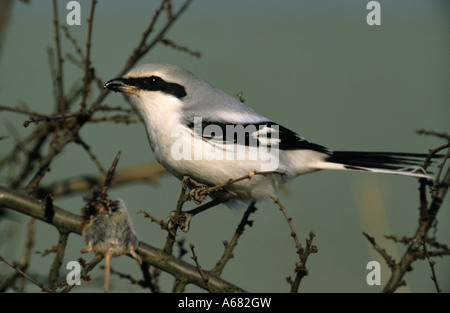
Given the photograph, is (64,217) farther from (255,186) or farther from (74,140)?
(255,186)

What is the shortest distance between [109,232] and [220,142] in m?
0.52

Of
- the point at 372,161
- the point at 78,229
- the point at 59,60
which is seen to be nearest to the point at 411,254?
the point at 372,161

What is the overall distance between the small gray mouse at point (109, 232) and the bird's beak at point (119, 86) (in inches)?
17.9

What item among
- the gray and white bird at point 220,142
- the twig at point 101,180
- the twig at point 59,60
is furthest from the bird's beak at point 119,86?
the twig at point 101,180

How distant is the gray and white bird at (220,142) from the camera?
5.89ft

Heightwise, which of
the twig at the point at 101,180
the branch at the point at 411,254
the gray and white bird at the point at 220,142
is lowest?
the branch at the point at 411,254

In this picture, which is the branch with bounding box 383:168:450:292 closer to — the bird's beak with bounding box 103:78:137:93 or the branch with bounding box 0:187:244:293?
the branch with bounding box 0:187:244:293

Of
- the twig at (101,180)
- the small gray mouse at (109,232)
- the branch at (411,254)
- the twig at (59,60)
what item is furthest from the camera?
the twig at (101,180)

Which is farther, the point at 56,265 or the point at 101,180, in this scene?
the point at 101,180

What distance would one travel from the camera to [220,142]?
182cm

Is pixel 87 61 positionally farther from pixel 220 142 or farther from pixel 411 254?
pixel 411 254

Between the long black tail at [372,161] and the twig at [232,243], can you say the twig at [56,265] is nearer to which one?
the twig at [232,243]

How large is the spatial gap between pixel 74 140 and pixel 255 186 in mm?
700
